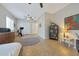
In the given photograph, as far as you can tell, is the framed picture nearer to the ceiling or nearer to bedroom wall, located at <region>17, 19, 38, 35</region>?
the ceiling

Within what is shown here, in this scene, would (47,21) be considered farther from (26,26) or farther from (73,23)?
(26,26)

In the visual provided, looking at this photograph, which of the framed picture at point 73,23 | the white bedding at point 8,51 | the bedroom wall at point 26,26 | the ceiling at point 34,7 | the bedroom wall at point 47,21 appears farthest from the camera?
the bedroom wall at point 26,26

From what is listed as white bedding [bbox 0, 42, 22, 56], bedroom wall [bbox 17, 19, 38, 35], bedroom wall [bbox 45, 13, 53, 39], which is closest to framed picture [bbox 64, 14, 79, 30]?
bedroom wall [bbox 45, 13, 53, 39]

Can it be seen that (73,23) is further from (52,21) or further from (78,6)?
(52,21)

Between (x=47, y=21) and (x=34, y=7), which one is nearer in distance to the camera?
(x=34, y=7)

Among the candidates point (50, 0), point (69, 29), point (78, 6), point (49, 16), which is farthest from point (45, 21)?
point (50, 0)

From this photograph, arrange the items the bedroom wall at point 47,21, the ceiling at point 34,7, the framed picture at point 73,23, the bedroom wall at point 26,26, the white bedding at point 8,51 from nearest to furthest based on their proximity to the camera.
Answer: the white bedding at point 8,51 < the framed picture at point 73,23 < the ceiling at point 34,7 < the bedroom wall at point 47,21 < the bedroom wall at point 26,26

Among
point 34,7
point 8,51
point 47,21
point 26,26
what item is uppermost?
point 34,7

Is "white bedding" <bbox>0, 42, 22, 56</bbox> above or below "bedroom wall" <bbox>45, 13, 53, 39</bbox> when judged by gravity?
below

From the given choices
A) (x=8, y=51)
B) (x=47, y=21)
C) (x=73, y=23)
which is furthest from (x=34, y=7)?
(x=8, y=51)

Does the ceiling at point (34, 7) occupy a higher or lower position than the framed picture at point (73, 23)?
higher

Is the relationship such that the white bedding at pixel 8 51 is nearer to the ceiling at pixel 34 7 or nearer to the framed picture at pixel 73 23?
the ceiling at pixel 34 7

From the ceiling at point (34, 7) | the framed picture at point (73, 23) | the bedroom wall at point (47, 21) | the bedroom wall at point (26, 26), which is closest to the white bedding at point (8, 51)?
the ceiling at point (34, 7)

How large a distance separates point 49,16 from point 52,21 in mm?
498
